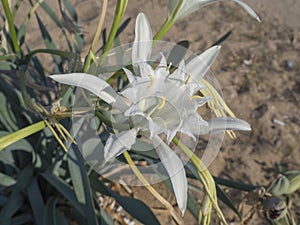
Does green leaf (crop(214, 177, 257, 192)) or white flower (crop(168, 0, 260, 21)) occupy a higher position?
white flower (crop(168, 0, 260, 21))

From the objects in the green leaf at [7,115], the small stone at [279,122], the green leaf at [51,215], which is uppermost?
the green leaf at [7,115]

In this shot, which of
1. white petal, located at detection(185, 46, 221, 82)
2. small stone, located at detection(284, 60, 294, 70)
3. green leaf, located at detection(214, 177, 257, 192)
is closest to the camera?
white petal, located at detection(185, 46, 221, 82)

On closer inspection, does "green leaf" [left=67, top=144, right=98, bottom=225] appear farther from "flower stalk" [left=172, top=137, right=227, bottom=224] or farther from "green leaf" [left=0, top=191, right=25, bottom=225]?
"flower stalk" [left=172, top=137, right=227, bottom=224]

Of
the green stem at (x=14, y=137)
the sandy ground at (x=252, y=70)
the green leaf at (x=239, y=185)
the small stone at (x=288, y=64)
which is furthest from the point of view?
the small stone at (x=288, y=64)

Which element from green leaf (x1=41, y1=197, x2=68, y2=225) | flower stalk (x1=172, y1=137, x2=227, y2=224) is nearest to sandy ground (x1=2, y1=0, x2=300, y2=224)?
green leaf (x1=41, y1=197, x2=68, y2=225)

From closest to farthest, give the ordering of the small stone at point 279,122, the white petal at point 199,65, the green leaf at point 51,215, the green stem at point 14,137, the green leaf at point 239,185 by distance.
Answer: the green stem at point 14,137 < the white petal at point 199,65 < the green leaf at point 239,185 < the green leaf at point 51,215 < the small stone at point 279,122

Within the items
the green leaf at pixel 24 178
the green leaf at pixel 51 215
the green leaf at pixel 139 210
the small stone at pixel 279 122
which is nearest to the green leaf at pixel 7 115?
the green leaf at pixel 24 178

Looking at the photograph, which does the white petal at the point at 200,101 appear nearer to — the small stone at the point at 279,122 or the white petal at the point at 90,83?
the white petal at the point at 90,83

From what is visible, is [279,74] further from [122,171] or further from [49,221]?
[49,221]
